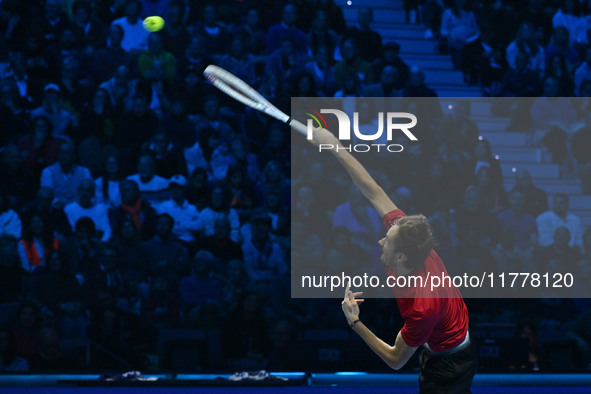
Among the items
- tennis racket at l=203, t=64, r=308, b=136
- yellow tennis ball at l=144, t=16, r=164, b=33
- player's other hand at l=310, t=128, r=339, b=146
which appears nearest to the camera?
player's other hand at l=310, t=128, r=339, b=146

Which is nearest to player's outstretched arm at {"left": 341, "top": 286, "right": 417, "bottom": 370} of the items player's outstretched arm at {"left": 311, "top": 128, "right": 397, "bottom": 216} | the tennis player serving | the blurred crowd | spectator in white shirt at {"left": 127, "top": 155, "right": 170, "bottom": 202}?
the tennis player serving

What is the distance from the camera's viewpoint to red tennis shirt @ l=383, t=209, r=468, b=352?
324 cm

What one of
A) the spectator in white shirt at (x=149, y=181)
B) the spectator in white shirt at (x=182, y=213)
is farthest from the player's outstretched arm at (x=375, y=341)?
the spectator in white shirt at (x=149, y=181)

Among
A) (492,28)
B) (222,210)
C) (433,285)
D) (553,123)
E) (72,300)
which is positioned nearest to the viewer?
(433,285)

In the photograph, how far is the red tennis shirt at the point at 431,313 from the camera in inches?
128

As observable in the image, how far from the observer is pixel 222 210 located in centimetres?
742

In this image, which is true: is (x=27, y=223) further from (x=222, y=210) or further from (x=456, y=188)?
(x=456, y=188)

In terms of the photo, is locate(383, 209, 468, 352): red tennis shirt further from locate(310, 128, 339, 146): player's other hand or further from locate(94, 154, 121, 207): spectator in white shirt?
locate(94, 154, 121, 207): spectator in white shirt

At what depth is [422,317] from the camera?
322cm

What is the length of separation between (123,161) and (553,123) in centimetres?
463

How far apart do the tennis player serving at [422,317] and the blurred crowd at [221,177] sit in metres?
3.18

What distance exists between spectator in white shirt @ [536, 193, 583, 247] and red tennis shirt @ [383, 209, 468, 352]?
4.13 metres

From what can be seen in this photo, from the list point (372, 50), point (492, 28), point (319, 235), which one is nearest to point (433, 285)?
point (319, 235)

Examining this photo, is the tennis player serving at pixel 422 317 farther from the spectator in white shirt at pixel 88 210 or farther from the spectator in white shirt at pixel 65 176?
the spectator in white shirt at pixel 65 176
